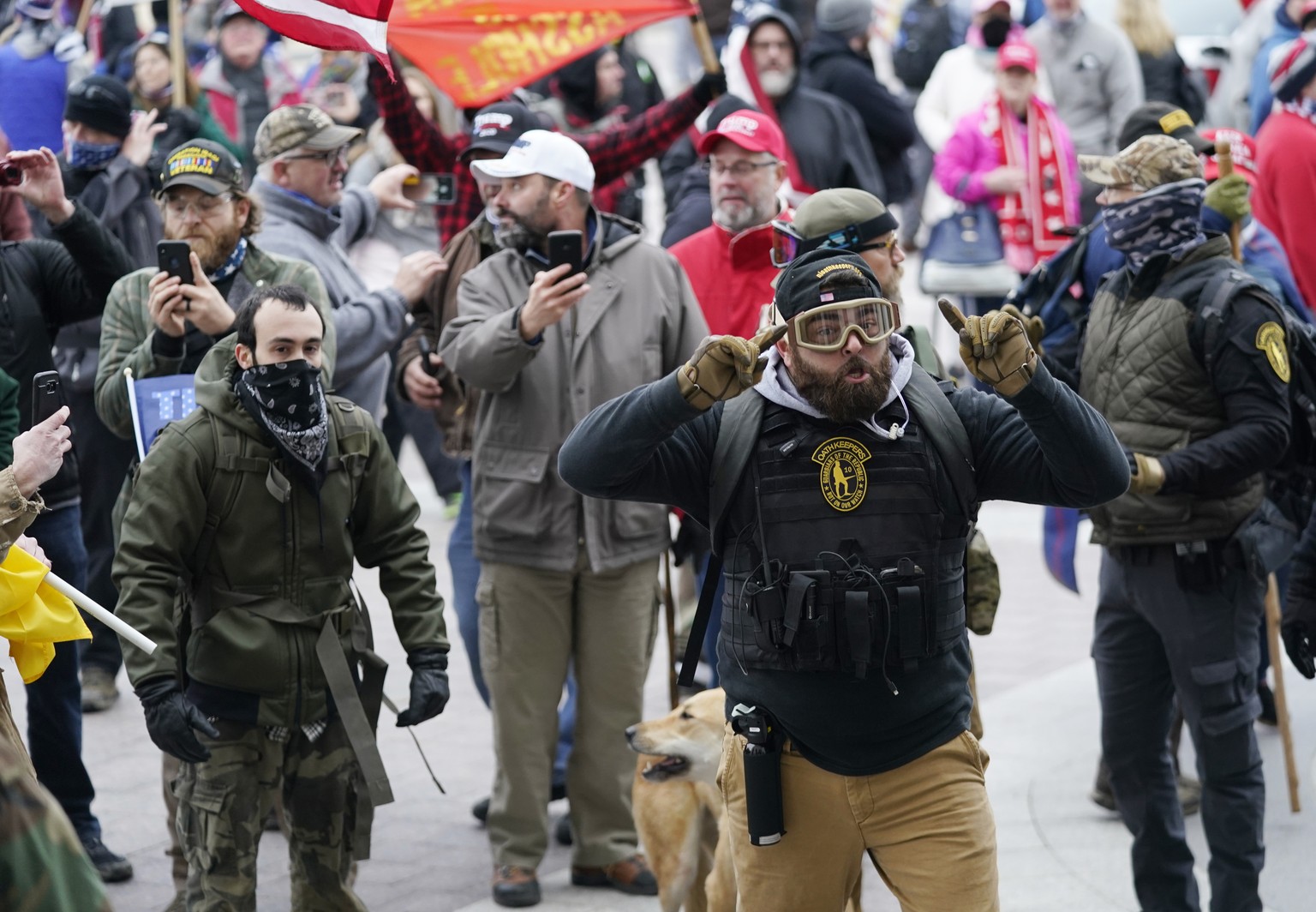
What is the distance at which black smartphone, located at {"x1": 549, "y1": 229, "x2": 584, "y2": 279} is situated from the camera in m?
5.70

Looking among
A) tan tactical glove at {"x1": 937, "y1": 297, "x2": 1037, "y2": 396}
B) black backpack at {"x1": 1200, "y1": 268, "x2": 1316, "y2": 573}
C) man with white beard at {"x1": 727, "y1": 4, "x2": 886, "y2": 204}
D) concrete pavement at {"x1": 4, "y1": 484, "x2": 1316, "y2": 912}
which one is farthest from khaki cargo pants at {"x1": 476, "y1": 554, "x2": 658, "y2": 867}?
man with white beard at {"x1": 727, "y1": 4, "x2": 886, "y2": 204}

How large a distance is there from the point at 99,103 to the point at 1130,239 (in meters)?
4.19

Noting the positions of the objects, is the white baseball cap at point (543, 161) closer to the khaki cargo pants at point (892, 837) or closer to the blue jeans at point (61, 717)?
the blue jeans at point (61, 717)

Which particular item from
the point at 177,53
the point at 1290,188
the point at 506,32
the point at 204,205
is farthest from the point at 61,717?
the point at 1290,188

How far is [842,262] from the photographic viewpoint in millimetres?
4035

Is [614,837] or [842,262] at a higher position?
[842,262]

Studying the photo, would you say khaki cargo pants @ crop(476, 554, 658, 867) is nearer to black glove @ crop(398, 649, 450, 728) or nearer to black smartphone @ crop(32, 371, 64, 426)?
black glove @ crop(398, 649, 450, 728)

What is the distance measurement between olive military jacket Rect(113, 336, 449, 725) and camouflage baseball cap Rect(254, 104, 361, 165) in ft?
5.83

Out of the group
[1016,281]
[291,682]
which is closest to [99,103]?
[291,682]

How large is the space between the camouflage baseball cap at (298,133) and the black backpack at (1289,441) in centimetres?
314

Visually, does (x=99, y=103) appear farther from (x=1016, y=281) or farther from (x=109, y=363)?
(x=1016, y=281)

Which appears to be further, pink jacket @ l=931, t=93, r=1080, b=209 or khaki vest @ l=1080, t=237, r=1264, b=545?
pink jacket @ l=931, t=93, r=1080, b=209

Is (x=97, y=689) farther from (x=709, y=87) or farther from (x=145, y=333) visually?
(x=709, y=87)

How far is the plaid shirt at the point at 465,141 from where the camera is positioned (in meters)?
7.54
